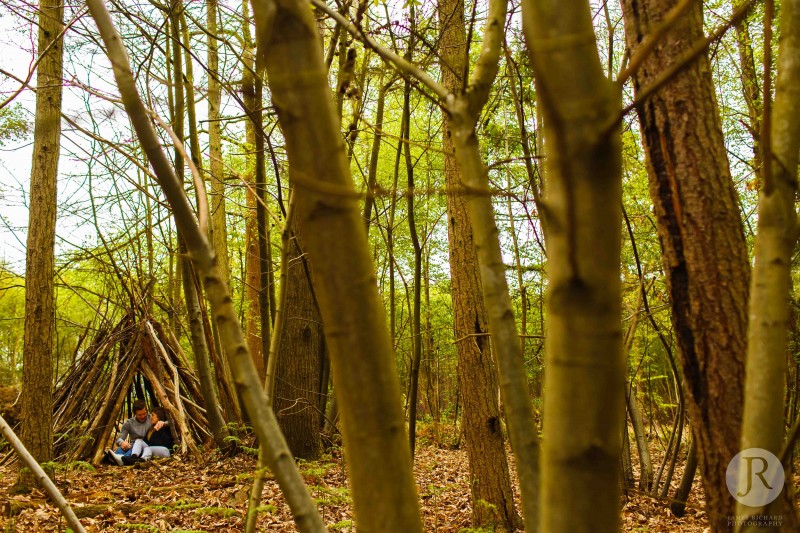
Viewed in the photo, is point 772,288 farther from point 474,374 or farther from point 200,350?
point 200,350

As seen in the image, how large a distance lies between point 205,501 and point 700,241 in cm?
434

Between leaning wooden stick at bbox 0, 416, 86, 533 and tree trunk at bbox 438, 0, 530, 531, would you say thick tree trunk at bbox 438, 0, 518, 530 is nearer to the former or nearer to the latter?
tree trunk at bbox 438, 0, 530, 531

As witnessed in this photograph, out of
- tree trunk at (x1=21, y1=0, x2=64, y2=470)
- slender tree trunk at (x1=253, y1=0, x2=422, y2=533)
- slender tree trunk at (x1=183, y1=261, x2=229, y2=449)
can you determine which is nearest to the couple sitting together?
slender tree trunk at (x1=183, y1=261, x2=229, y2=449)

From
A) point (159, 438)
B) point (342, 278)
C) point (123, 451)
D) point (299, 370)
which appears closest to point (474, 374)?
point (299, 370)

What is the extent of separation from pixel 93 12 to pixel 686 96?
225 centimetres

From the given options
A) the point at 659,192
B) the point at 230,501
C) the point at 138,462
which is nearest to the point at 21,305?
the point at 138,462

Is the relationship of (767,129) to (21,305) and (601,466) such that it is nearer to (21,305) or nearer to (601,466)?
→ (601,466)

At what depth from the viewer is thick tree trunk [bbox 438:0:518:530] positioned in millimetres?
4672

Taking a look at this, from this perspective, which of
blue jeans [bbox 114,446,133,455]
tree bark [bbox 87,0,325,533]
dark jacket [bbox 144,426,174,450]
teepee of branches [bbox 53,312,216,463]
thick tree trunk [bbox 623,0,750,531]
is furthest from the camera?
dark jacket [bbox 144,426,174,450]

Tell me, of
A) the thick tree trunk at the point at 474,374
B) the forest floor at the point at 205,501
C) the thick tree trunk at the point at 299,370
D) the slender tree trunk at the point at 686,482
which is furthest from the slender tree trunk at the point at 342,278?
the thick tree trunk at the point at 299,370

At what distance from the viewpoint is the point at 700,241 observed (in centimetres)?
228

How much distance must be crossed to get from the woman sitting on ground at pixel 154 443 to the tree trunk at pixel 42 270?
234cm

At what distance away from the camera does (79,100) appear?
266 inches

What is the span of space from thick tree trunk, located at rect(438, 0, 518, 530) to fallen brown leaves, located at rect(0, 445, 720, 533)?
42 centimetres
